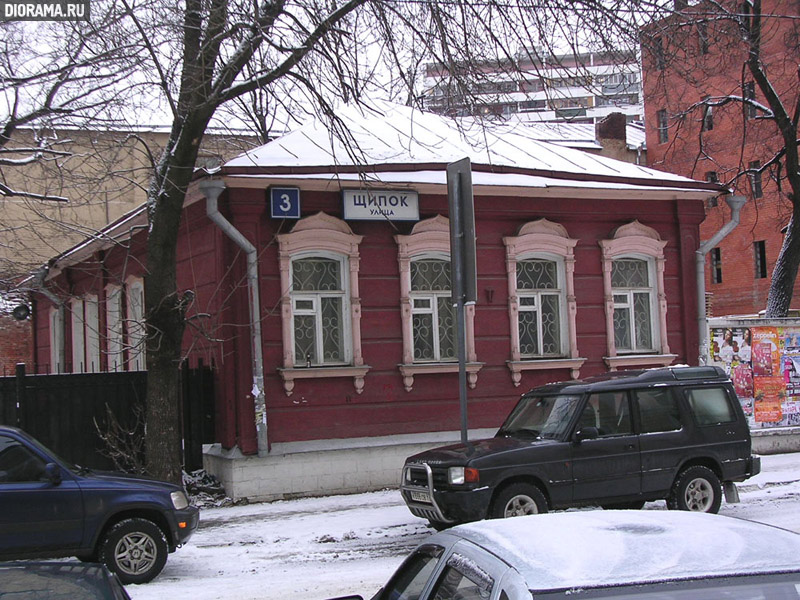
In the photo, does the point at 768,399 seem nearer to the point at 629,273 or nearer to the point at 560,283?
the point at 629,273

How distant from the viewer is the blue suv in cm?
777

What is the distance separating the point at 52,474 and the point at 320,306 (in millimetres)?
6591

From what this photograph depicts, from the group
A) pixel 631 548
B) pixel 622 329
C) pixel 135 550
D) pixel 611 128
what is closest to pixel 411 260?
pixel 622 329

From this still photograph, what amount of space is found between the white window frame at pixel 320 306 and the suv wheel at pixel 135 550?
5.75 m

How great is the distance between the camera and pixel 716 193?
55.3 feet

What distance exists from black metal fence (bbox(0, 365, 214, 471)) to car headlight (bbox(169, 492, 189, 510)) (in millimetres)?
4902

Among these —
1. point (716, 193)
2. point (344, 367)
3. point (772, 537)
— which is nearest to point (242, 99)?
point (344, 367)

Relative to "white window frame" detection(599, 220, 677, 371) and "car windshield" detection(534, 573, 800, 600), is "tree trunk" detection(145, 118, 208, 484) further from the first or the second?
"car windshield" detection(534, 573, 800, 600)

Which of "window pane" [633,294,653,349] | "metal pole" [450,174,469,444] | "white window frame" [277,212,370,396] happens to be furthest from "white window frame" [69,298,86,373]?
"metal pole" [450,174,469,444]

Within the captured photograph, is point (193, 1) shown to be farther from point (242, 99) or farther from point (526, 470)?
point (526, 470)

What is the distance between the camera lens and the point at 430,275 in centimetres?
1491

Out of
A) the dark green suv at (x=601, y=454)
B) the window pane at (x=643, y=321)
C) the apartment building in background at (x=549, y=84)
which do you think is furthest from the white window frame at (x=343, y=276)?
the window pane at (x=643, y=321)

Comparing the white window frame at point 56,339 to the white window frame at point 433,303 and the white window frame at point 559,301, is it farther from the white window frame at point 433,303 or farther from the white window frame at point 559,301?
the white window frame at point 559,301

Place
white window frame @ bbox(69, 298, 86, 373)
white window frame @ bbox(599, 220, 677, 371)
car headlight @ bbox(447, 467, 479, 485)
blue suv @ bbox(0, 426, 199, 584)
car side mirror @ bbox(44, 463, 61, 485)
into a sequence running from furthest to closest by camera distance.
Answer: white window frame @ bbox(69, 298, 86, 373), white window frame @ bbox(599, 220, 677, 371), car headlight @ bbox(447, 467, 479, 485), car side mirror @ bbox(44, 463, 61, 485), blue suv @ bbox(0, 426, 199, 584)
